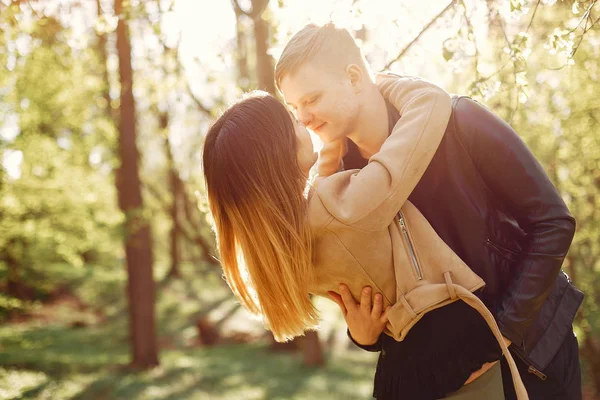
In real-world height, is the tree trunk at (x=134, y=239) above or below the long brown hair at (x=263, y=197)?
below

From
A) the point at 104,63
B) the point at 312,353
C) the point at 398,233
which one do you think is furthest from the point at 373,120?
the point at 104,63

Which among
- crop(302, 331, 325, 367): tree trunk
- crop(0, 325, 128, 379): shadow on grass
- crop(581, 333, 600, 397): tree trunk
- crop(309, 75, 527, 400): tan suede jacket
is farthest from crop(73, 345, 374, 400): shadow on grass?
crop(309, 75, 527, 400): tan suede jacket

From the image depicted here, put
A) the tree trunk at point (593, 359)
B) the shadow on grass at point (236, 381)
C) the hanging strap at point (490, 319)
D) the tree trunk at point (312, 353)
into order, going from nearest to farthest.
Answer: the hanging strap at point (490, 319)
the shadow on grass at point (236, 381)
the tree trunk at point (593, 359)
the tree trunk at point (312, 353)

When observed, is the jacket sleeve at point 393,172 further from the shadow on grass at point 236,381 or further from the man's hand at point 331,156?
the shadow on grass at point 236,381

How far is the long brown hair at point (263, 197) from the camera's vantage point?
199 centimetres

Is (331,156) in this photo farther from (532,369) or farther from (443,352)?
(532,369)

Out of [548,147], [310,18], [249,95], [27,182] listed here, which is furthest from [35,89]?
[249,95]

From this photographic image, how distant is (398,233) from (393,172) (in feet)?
0.69

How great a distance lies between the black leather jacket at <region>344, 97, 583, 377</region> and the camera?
1.96 m

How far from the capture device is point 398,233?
1.95 m

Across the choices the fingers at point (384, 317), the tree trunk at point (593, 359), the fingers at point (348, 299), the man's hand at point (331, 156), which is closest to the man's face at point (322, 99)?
the man's hand at point (331, 156)

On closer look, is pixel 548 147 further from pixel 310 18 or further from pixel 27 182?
pixel 27 182

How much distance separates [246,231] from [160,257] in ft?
141

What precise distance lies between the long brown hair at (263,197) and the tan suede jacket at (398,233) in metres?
0.08
